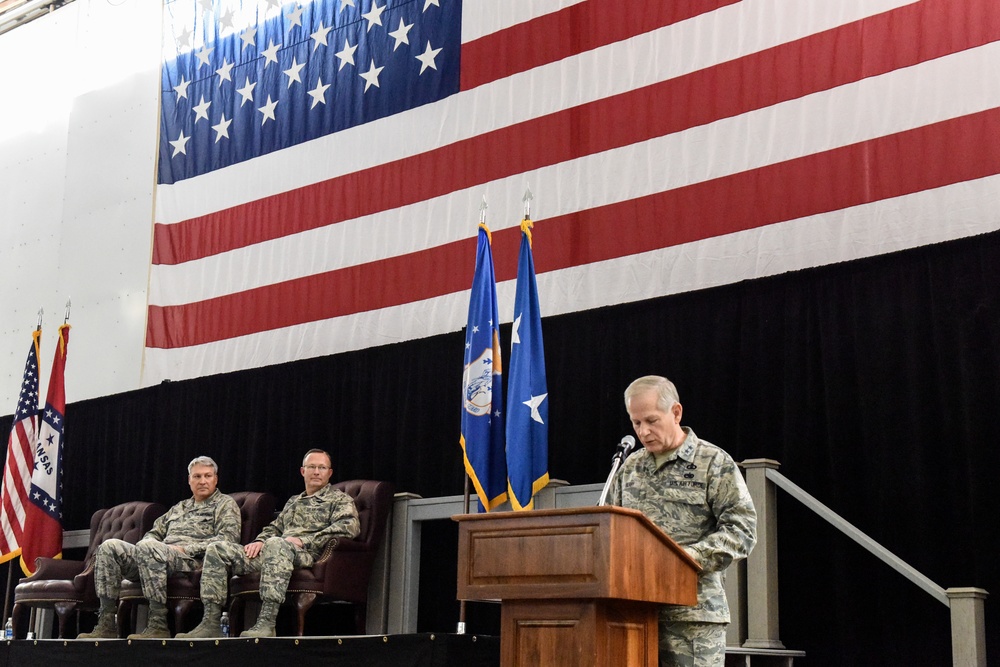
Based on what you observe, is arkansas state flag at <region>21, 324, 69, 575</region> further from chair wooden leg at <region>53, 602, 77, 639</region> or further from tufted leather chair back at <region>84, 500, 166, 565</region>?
chair wooden leg at <region>53, 602, 77, 639</region>

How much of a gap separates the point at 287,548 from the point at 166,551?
2.61ft

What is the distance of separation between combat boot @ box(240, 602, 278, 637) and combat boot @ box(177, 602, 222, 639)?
0.26 m

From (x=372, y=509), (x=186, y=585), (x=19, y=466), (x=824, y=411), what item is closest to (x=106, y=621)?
(x=186, y=585)

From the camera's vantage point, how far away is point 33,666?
5746 mm

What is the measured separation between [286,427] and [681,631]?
15.6ft

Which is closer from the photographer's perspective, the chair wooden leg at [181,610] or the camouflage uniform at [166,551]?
the camouflage uniform at [166,551]

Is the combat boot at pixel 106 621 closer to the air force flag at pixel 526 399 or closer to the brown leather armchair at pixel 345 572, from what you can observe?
the brown leather armchair at pixel 345 572

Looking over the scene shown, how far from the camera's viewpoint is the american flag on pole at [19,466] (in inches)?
273

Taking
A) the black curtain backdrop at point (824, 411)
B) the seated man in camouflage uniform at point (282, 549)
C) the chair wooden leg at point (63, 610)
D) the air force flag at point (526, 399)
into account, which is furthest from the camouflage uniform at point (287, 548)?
the chair wooden leg at point (63, 610)

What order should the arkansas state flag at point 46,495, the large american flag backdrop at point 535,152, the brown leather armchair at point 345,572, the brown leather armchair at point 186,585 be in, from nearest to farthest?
1. the large american flag backdrop at point 535,152
2. the brown leather armchair at point 345,572
3. the brown leather armchair at point 186,585
4. the arkansas state flag at point 46,495

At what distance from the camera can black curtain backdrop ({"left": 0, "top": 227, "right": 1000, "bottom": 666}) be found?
4.64 metres

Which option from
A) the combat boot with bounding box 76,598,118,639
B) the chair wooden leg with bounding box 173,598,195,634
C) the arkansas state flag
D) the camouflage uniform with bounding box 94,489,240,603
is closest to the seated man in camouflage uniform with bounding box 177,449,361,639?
the camouflage uniform with bounding box 94,489,240,603

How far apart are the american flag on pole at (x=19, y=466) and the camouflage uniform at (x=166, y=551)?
127 centimetres

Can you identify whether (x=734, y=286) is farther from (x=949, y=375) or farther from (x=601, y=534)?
(x=601, y=534)
